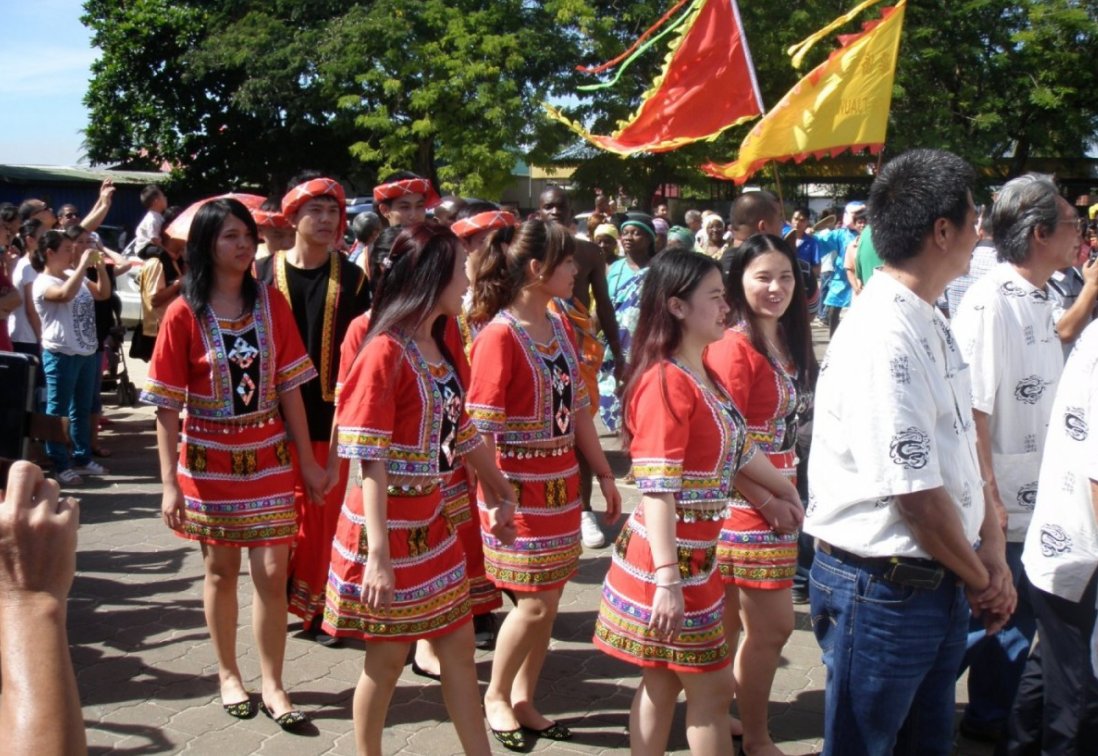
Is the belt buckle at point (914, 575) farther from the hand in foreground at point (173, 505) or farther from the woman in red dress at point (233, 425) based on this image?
the hand in foreground at point (173, 505)

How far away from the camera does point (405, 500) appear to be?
3.44 m

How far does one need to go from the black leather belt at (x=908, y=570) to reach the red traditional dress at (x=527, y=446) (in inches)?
60.8

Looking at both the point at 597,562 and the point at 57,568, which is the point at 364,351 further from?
the point at 597,562

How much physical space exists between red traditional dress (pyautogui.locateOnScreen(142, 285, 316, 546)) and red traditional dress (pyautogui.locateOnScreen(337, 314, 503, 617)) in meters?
0.35

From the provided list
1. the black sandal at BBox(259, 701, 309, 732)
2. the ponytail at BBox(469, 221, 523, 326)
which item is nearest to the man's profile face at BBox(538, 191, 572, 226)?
the ponytail at BBox(469, 221, 523, 326)

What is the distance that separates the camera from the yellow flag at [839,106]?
716 cm

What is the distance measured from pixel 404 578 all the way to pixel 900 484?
1.50 meters

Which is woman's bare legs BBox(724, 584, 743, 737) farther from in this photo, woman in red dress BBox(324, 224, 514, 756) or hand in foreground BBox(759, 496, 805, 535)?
woman in red dress BBox(324, 224, 514, 756)

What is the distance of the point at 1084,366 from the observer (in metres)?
3.13

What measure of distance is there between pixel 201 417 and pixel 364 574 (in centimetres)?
115

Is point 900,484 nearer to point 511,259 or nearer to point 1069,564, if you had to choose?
point 1069,564

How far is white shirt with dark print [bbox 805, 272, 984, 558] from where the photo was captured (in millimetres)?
2604

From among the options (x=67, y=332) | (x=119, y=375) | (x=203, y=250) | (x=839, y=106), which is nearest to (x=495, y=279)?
(x=203, y=250)

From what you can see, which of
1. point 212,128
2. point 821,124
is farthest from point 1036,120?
point 821,124
